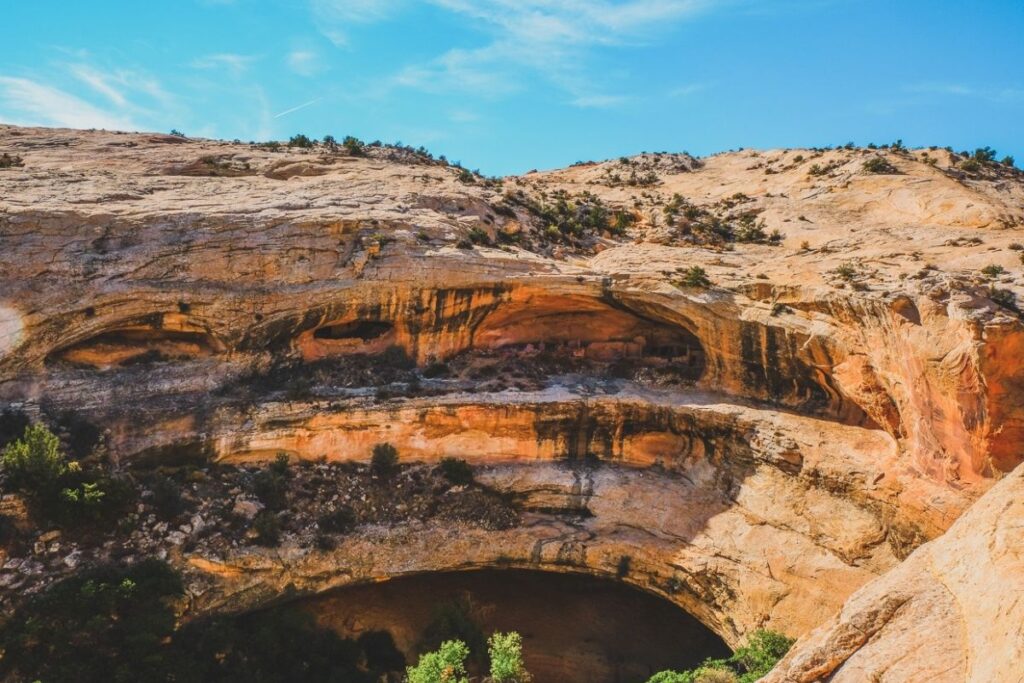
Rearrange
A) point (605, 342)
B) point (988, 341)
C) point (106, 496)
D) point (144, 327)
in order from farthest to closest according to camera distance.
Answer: point (605, 342) → point (144, 327) → point (106, 496) → point (988, 341)

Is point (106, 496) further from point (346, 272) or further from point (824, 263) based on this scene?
point (824, 263)

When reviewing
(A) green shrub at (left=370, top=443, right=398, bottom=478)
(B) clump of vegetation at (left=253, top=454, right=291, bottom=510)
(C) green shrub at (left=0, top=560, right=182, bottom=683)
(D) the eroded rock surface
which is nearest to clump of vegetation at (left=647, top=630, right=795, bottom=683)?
(D) the eroded rock surface

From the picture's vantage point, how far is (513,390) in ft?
68.3

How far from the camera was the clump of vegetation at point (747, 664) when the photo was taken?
14.6 metres

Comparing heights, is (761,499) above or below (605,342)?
below

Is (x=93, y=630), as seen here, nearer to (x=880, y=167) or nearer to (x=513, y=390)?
(x=513, y=390)

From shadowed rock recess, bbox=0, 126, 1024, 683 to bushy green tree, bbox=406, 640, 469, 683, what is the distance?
2356 mm

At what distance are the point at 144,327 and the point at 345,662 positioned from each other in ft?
35.7

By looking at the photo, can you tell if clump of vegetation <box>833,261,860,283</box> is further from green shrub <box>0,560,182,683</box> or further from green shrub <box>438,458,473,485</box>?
green shrub <box>0,560,182,683</box>

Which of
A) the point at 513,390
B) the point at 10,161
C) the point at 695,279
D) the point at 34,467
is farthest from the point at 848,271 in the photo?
the point at 10,161

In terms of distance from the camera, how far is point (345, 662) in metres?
17.6

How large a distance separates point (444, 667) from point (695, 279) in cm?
1213

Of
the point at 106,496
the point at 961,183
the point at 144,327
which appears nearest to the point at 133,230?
the point at 144,327

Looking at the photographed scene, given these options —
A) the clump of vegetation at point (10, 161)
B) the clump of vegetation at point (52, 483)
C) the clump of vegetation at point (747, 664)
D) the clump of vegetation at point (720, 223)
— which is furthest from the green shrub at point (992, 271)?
the clump of vegetation at point (10, 161)
